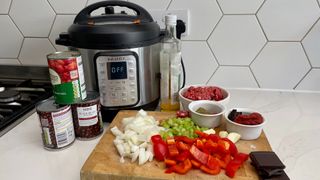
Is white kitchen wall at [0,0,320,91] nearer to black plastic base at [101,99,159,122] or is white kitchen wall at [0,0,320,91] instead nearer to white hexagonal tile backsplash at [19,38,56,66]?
white hexagonal tile backsplash at [19,38,56,66]

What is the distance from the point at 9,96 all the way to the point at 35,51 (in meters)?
0.24

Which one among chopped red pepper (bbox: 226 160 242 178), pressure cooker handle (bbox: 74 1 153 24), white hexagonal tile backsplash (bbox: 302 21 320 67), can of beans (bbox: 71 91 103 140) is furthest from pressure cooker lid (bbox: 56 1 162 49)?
white hexagonal tile backsplash (bbox: 302 21 320 67)

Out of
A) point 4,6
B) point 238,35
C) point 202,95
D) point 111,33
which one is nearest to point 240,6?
point 238,35

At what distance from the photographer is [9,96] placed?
771 millimetres

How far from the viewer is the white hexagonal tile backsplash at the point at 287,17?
0.77 metres

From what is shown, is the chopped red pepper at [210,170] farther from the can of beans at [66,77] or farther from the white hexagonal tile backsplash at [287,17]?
the white hexagonal tile backsplash at [287,17]

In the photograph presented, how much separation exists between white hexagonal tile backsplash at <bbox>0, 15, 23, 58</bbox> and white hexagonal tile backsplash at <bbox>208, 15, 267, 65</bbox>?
2.23 feet

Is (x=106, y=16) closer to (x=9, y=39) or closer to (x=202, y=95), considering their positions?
(x=202, y=95)

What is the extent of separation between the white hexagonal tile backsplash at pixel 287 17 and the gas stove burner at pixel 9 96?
→ 2.47 ft

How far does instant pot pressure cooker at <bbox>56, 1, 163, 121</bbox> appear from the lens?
1.98 ft

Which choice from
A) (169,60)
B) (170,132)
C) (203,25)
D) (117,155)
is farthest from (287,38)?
(117,155)

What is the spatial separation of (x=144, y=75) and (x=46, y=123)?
25 cm

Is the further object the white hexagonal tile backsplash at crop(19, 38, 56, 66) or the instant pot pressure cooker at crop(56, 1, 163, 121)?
the white hexagonal tile backsplash at crop(19, 38, 56, 66)

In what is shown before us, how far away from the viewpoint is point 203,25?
830 millimetres
